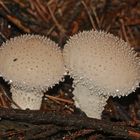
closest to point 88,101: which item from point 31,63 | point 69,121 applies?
point 69,121

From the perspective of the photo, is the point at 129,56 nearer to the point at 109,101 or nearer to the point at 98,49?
the point at 98,49

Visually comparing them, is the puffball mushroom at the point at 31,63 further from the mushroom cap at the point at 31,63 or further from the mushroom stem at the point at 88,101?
the mushroom stem at the point at 88,101

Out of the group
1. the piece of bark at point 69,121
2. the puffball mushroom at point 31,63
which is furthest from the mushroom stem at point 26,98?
the piece of bark at point 69,121

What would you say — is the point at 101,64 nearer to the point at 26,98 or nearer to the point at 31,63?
the point at 31,63

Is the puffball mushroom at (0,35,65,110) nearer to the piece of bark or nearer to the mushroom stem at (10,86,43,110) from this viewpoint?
the mushroom stem at (10,86,43,110)

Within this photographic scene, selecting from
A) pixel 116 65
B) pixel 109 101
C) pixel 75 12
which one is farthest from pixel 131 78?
pixel 75 12

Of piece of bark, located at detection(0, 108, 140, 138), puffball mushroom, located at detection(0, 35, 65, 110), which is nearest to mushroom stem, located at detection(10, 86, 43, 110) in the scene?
puffball mushroom, located at detection(0, 35, 65, 110)
